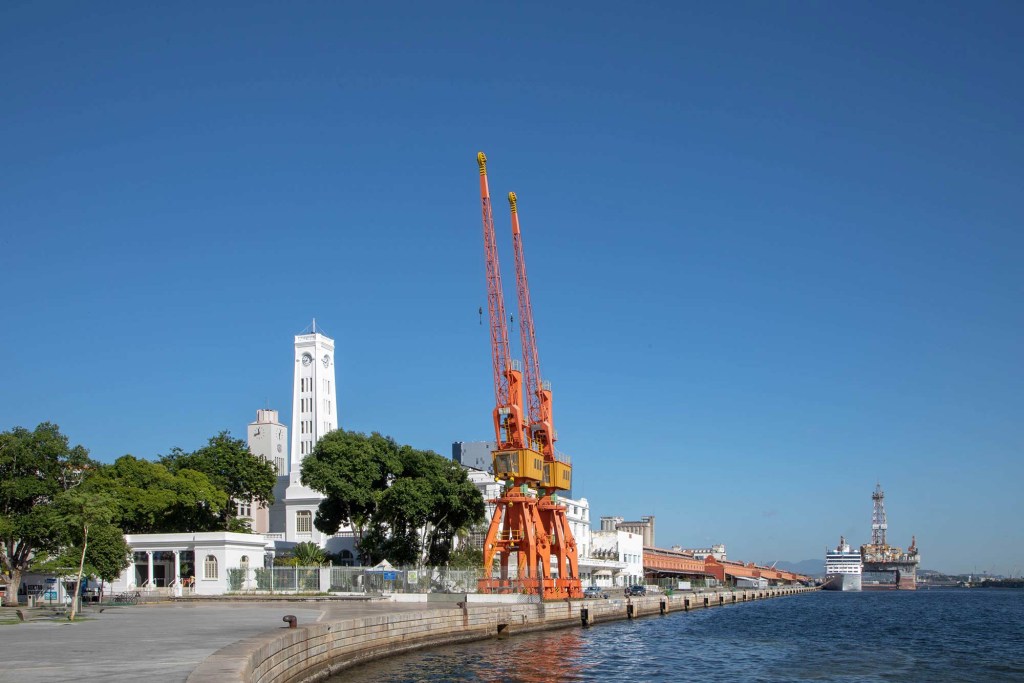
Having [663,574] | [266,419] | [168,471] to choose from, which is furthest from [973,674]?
[663,574]

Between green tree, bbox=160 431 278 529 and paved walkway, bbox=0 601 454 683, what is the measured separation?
3873 centimetres

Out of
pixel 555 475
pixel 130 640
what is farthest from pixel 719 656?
pixel 555 475

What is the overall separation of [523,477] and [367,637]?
4566 centimetres

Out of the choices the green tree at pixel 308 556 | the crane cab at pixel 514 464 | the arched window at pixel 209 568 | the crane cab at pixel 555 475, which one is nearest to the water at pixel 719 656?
the crane cab at pixel 514 464

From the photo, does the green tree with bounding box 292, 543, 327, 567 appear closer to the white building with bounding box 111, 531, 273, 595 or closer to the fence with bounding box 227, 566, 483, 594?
the white building with bounding box 111, 531, 273, 595

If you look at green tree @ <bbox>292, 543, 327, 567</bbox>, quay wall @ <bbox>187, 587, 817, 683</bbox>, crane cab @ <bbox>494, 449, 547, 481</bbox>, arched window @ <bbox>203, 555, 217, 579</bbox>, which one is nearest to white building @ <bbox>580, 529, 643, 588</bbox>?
crane cab @ <bbox>494, 449, 547, 481</bbox>

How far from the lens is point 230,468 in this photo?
306ft

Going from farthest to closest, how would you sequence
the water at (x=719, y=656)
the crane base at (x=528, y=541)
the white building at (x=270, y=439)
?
1. the white building at (x=270, y=439)
2. the crane base at (x=528, y=541)
3. the water at (x=719, y=656)

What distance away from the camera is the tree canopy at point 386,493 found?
80500mm

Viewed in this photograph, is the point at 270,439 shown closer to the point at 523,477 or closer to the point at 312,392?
the point at 312,392

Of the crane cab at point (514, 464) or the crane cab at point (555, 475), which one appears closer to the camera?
the crane cab at point (514, 464)

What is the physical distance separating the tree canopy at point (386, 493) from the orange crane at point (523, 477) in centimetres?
326

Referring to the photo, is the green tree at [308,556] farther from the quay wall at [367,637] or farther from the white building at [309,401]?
the white building at [309,401]

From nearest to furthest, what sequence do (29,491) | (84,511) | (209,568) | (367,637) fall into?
(367,637) < (84,511) < (29,491) < (209,568)
